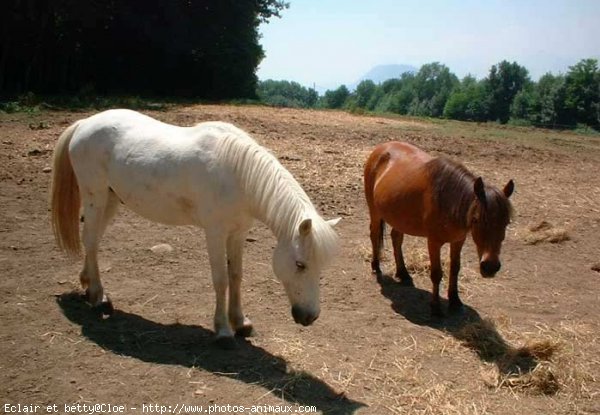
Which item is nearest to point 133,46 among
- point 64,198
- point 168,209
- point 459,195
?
point 64,198

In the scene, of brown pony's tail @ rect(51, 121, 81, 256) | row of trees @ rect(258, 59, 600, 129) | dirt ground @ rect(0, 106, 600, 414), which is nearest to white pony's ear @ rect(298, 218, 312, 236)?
dirt ground @ rect(0, 106, 600, 414)

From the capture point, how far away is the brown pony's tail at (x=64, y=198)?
4.53 metres

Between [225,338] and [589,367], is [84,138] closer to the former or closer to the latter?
[225,338]

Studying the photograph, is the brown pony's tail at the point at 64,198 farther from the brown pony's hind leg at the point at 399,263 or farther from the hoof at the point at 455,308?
the hoof at the point at 455,308

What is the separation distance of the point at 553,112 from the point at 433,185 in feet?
142

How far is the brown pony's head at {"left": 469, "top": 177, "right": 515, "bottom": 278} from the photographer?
3939mm

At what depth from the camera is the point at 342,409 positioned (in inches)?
125

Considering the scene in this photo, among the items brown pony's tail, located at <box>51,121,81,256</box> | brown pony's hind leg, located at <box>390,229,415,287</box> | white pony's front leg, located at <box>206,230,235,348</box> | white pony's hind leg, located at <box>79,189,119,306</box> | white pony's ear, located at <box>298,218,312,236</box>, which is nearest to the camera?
white pony's ear, located at <box>298,218,312,236</box>

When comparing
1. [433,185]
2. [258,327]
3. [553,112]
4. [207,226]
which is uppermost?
[553,112]

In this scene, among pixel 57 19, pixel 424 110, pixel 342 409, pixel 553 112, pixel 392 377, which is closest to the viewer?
pixel 342 409

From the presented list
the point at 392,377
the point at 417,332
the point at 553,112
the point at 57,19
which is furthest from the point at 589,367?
the point at 553,112

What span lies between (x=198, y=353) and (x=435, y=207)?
7.76 feet

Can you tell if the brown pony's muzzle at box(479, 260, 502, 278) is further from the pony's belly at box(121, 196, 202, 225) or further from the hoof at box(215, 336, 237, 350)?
the pony's belly at box(121, 196, 202, 225)

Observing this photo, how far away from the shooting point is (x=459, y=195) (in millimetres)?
4309
